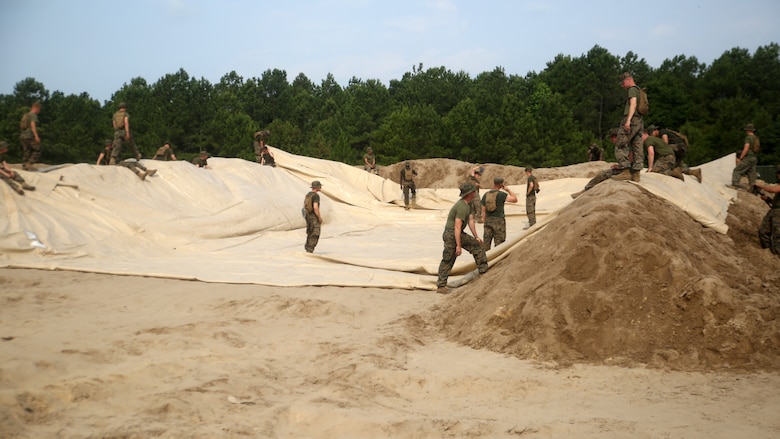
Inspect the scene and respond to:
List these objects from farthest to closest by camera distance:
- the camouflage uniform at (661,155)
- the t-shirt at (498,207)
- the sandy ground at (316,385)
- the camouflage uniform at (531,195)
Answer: the camouflage uniform at (531,195), the camouflage uniform at (661,155), the t-shirt at (498,207), the sandy ground at (316,385)

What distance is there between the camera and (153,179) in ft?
59.9

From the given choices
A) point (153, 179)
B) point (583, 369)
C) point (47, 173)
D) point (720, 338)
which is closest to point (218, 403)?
point (583, 369)

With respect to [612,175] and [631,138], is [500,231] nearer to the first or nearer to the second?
[612,175]

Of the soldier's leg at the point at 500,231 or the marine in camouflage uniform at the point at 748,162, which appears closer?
the soldier's leg at the point at 500,231

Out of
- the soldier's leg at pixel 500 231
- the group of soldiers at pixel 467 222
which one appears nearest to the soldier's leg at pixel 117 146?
the group of soldiers at pixel 467 222

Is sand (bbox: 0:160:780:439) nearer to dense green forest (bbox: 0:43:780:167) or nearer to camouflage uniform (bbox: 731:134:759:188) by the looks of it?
camouflage uniform (bbox: 731:134:759:188)

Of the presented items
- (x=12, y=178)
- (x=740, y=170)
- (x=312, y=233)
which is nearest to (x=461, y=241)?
(x=312, y=233)

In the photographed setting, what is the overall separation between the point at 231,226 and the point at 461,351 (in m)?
11.2

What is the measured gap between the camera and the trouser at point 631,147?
11125mm

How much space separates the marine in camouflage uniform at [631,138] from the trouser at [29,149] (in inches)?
526

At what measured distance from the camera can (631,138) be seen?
1119 centimetres

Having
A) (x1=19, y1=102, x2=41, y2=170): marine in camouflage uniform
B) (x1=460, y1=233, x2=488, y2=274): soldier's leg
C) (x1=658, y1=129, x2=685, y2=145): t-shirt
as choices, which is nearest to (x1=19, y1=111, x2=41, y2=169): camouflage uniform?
(x1=19, y1=102, x2=41, y2=170): marine in camouflage uniform

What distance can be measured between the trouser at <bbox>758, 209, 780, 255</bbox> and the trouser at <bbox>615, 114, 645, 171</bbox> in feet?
8.50

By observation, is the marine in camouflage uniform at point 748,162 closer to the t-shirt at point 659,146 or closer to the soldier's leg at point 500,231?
the t-shirt at point 659,146
